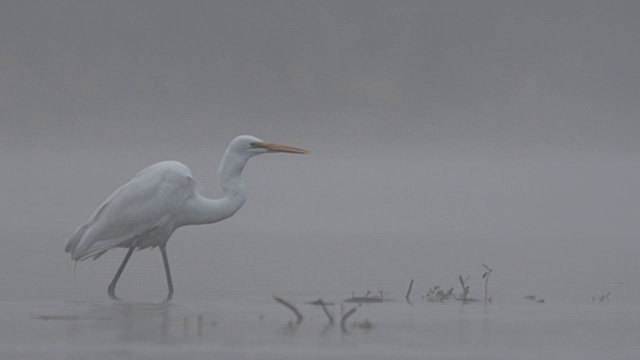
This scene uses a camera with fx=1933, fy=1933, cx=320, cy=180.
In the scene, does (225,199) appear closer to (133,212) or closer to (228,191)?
(228,191)

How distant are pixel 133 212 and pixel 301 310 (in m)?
2.46

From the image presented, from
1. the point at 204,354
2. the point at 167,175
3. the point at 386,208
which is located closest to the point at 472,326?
the point at 204,354

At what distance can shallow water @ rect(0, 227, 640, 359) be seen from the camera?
9.74m

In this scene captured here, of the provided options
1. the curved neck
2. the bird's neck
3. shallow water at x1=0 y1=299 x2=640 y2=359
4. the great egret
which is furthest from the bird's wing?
shallow water at x1=0 y1=299 x2=640 y2=359

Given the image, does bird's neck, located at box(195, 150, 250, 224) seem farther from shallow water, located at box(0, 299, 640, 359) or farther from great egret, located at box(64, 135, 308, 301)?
shallow water, located at box(0, 299, 640, 359)

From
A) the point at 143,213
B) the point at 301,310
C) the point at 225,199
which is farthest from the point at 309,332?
the point at 225,199

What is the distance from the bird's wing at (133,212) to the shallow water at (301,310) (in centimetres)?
35

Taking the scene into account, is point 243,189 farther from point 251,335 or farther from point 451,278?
point 251,335

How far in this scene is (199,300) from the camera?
1282cm

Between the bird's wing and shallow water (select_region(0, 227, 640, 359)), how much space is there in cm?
35

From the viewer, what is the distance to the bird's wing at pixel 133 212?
544 inches

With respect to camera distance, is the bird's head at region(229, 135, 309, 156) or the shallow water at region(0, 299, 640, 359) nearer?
the shallow water at region(0, 299, 640, 359)

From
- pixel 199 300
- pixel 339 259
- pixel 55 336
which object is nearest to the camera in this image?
pixel 55 336

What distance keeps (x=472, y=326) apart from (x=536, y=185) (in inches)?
1695
